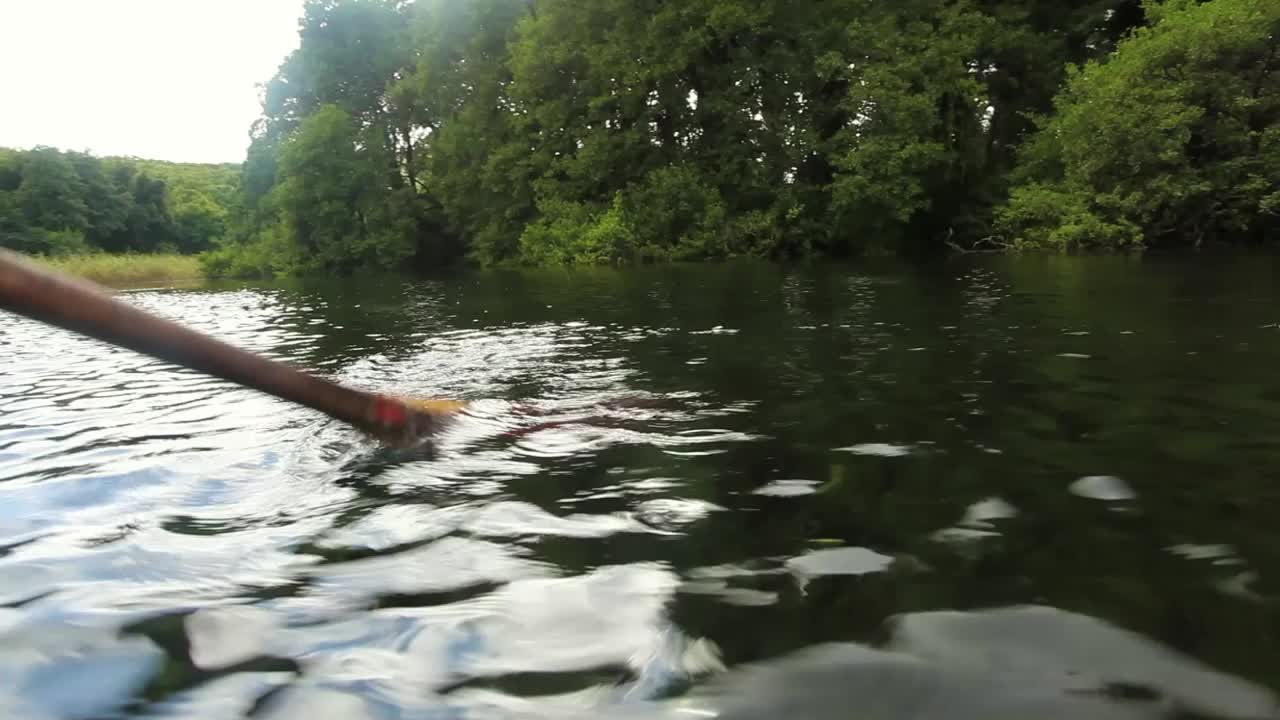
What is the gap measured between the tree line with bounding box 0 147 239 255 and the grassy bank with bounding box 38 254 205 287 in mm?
9818

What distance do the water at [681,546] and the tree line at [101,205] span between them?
53.6 metres

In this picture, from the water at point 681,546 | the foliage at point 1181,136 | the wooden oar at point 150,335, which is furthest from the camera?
the foliage at point 1181,136

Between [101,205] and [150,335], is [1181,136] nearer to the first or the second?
[150,335]

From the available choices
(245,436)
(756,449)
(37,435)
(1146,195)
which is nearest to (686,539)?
(756,449)

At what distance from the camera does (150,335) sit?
2701 millimetres

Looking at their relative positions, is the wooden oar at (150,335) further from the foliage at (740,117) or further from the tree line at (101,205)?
the tree line at (101,205)

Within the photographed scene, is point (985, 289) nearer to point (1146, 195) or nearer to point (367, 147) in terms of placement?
point (1146, 195)

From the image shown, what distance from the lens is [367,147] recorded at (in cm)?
4306

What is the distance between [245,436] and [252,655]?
307cm

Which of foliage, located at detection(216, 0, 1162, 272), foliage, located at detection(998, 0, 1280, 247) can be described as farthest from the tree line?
foliage, located at detection(998, 0, 1280, 247)

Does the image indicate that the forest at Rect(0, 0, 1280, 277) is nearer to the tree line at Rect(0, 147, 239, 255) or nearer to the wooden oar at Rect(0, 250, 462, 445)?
the tree line at Rect(0, 147, 239, 255)

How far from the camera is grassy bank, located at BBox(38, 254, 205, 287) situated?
33.0 meters

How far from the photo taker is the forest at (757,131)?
21578 mm

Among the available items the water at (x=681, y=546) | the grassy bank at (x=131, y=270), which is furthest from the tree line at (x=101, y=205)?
the water at (x=681, y=546)
